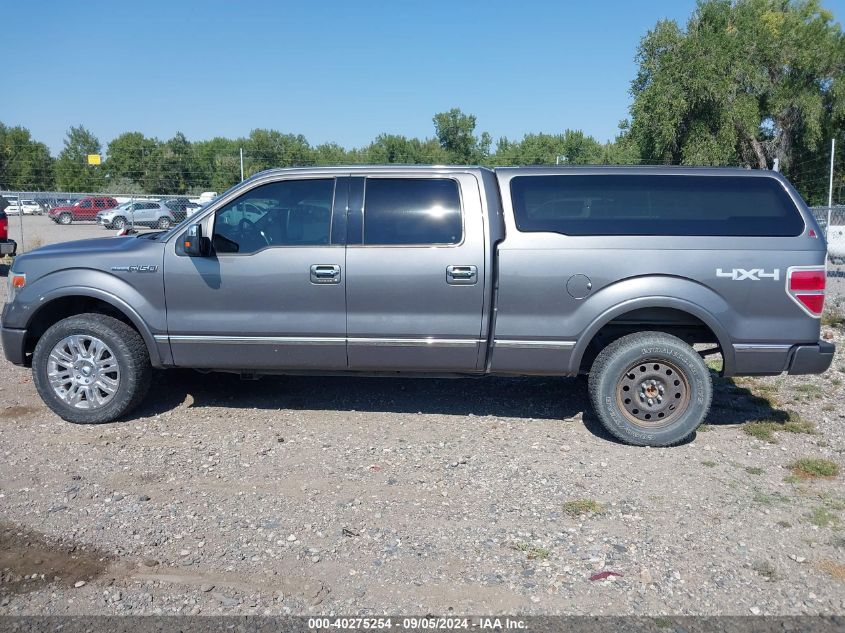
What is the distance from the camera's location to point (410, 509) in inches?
174

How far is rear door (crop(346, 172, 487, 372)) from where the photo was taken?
5.47 metres

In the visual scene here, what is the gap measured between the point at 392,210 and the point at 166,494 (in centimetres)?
257

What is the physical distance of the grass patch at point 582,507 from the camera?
439 cm

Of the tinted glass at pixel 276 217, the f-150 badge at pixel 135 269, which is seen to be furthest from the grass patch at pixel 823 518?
the f-150 badge at pixel 135 269

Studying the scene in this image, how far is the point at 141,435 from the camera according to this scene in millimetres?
5664

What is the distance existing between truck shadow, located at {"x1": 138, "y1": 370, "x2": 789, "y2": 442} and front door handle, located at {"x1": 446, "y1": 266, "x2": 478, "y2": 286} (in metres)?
1.35

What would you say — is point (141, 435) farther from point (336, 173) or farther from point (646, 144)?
point (646, 144)

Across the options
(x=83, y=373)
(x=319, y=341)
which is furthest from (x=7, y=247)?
(x=319, y=341)

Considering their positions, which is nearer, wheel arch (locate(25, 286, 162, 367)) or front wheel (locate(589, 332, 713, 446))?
front wheel (locate(589, 332, 713, 446))

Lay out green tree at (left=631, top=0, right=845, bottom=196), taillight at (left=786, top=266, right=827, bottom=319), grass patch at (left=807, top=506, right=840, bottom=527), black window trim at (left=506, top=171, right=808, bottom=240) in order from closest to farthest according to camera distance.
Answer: grass patch at (left=807, top=506, right=840, bottom=527) < taillight at (left=786, top=266, right=827, bottom=319) < black window trim at (left=506, top=171, right=808, bottom=240) < green tree at (left=631, top=0, right=845, bottom=196)

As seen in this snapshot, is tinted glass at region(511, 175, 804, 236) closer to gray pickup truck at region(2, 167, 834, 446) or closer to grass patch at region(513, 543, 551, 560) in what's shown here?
gray pickup truck at region(2, 167, 834, 446)

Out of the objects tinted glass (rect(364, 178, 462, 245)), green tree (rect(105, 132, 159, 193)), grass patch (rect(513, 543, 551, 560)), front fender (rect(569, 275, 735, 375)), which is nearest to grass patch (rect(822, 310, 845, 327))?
front fender (rect(569, 275, 735, 375))

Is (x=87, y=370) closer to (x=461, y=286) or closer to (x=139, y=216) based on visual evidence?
(x=461, y=286)

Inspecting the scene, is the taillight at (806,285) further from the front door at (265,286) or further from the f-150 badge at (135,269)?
the f-150 badge at (135,269)
